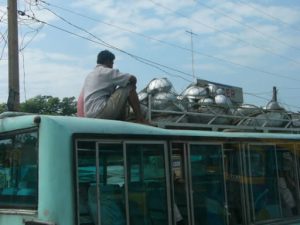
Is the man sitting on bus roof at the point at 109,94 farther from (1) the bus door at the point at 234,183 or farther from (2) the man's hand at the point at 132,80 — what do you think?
(1) the bus door at the point at 234,183

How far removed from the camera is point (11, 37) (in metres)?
13.8

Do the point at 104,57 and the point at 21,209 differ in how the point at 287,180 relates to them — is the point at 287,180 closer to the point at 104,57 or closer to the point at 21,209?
the point at 104,57

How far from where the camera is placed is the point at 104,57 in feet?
19.9

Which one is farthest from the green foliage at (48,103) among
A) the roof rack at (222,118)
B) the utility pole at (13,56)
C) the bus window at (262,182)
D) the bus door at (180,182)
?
the bus door at (180,182)

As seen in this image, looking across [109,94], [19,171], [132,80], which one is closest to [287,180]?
[132,80]

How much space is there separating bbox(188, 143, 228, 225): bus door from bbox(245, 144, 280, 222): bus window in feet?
1.73

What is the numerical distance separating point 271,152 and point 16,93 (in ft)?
25.5

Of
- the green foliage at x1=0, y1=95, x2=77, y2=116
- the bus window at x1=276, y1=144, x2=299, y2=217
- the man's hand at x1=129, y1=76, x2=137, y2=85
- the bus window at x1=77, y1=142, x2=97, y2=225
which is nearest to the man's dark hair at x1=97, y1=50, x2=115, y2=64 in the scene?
the man's hand at x1=129, y1=76, x2=137, y2=85

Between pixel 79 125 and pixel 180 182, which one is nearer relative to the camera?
pixel 79 125

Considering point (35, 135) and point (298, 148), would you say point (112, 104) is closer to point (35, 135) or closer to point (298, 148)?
point (35, 135)

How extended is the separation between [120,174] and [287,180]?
10.4ft

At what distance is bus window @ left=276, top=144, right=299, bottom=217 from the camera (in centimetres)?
705

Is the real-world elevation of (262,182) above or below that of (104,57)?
below

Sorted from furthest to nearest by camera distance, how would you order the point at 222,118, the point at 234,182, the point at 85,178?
the point at 222,118
the point at 234,182
the point at 85,178
